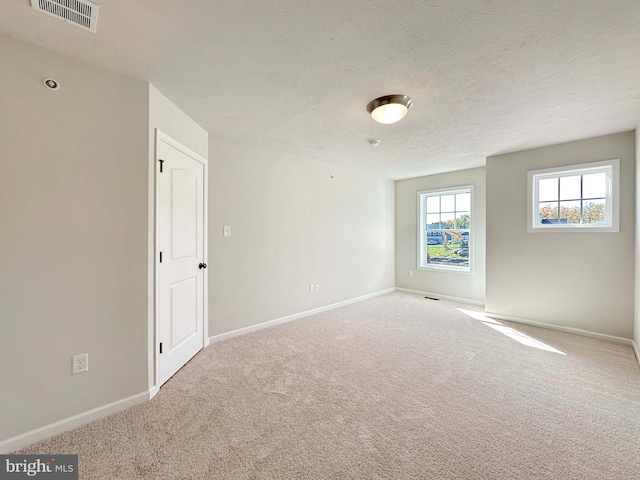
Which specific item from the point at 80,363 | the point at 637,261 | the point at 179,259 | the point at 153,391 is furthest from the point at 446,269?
the point at 80,363

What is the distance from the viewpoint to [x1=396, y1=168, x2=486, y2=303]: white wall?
473 centimetres

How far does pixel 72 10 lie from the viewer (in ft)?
4.50

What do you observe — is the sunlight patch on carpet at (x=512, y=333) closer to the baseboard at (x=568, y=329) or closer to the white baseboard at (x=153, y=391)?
the baseboard at (x=568, y=329)

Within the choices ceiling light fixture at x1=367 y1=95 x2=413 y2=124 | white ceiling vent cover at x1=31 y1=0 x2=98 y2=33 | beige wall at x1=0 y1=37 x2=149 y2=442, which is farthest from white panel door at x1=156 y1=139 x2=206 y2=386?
ceiling light fixture at x1=367 y1=95 x2=413 y2=124

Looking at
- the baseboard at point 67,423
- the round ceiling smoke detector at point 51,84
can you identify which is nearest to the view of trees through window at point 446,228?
the baseboard at point 67,423

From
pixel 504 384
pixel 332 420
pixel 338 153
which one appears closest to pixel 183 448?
pixel 332 420

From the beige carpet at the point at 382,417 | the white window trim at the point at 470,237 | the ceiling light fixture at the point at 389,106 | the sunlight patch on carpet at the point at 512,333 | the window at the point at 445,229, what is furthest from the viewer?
the window at the point at 445,229

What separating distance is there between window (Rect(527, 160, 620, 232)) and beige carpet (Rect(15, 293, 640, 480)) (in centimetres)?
146

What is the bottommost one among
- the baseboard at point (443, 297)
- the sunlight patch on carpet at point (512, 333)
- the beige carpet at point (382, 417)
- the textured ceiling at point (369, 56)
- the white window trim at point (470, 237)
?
the beige carpet at point (382, 417)

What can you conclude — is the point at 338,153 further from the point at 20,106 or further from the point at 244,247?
the point at 20,106

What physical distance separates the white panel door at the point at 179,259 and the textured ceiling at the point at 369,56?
1.96ft

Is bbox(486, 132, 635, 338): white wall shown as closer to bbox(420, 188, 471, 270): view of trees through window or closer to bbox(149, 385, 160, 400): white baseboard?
bbox(420, 188, 471, 270): view of trees through window

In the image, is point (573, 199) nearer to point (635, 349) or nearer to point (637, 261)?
point (637, 261)

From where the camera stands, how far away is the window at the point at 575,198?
10.4ft
